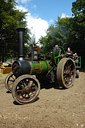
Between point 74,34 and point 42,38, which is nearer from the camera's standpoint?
point 74,34

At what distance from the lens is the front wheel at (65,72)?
4992mm

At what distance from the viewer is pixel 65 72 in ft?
17.9

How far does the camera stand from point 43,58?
17.8ft

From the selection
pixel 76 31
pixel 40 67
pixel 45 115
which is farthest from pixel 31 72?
pixel 76 31

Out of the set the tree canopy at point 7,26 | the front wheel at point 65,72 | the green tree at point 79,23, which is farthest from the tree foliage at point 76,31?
the front wheel at point 65,72

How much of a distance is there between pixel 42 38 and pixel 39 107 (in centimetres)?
2485

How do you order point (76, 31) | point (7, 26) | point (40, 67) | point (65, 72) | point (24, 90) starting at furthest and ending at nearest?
point (7, 26) < point (76, 31) < point (65, 72) < point (40, 67) < point (24, 90)

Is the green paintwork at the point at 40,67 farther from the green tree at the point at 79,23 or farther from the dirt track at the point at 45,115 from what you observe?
the green tree at the point at 79,23

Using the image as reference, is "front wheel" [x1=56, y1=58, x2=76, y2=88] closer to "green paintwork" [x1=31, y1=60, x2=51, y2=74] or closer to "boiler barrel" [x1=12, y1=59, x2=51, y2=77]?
"green paintwork" [x1=31, y1=60, x2=51, y2=74]

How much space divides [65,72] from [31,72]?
5.54 ft

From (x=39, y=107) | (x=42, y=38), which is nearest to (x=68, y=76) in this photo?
(x=39, y=107)

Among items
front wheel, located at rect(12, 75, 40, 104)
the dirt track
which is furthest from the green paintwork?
the dirt track

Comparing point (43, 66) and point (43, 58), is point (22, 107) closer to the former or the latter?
point (43, 66)

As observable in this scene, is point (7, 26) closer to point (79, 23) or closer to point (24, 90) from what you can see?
point (79, 23)
